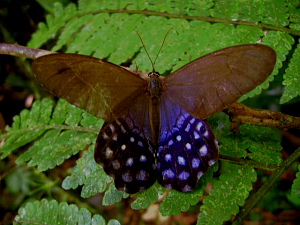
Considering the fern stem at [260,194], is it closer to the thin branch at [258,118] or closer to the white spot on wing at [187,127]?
the thin branch at [258,118]

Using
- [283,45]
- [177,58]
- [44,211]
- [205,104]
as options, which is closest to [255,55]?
A: [205,104]

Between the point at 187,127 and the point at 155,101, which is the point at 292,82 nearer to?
the point at 187,127

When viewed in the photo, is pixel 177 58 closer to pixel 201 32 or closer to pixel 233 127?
pixel 201 32

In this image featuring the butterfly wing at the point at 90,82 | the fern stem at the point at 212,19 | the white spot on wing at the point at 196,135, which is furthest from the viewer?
the fern stem at the point at 212,19

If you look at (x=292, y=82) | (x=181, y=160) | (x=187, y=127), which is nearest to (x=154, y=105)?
(x=187, y=127)

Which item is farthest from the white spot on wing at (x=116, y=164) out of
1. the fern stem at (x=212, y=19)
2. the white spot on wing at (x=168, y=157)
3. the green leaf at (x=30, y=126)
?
the fern stem at (x=212, y=19)

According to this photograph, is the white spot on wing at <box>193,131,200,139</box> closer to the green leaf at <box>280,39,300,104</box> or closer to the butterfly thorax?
the butterfly thorax
